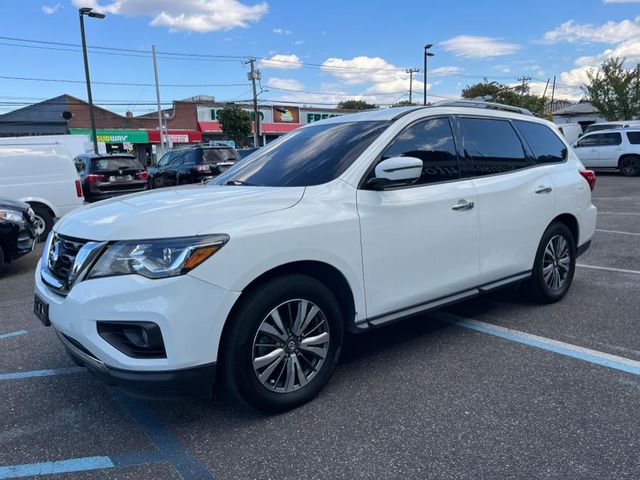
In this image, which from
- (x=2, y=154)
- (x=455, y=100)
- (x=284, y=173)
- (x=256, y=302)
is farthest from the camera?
(x=2, y=154)

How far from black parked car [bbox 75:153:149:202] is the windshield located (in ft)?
32.3

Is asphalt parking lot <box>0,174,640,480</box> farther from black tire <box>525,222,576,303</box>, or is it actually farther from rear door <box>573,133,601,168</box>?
rear door <box>573,133,601,168</box>

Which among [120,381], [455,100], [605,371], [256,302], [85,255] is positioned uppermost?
[455,100]

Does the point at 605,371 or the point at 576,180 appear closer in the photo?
the point at 605,371

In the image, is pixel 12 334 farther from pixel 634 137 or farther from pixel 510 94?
pixel 510 94

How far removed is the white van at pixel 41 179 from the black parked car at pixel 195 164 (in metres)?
4.89

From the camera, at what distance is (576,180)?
4.96 metres

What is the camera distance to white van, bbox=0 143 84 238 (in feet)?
29.9

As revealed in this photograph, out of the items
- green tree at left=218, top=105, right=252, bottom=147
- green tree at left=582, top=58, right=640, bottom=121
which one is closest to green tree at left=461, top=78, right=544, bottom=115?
green tree at left=582, top=58, right=640, bottom=121

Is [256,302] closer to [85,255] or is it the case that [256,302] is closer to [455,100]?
[85,255]

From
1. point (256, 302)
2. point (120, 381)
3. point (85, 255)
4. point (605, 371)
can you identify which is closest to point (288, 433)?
point (256, 302)

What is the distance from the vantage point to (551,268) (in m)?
4.80

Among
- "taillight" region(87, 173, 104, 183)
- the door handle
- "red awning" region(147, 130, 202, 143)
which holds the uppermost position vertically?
"red awning" region(147, 130, 202, 143)

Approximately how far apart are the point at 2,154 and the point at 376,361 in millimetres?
8427
